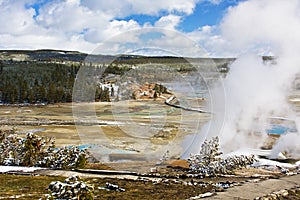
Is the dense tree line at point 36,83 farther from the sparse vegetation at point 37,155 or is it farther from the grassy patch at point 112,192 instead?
the grassy patch at point 112,192

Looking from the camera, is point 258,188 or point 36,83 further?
point 36,83

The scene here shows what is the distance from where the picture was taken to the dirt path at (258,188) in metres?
13.0

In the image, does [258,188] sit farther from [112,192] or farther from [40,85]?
[40,85]

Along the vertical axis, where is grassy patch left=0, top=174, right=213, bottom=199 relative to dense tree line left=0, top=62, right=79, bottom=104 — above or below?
below

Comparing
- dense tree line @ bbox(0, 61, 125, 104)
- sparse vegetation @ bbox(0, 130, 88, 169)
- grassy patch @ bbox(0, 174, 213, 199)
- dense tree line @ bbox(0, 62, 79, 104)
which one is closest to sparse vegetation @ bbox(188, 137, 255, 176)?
grassy patch @ bbox(0, 174, 213, 199)

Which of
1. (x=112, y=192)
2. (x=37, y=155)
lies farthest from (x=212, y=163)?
(x=37, y=155)

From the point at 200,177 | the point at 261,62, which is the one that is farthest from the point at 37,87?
the point at 200,177

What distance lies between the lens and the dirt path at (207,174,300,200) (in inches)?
513

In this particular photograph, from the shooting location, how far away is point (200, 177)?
61.7 ft

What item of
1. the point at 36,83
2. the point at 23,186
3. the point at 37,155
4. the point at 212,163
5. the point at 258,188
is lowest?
the point at 23,186

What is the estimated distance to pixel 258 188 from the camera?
47.5 ft

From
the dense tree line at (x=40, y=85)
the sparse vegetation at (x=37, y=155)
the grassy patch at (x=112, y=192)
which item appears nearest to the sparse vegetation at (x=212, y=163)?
the grassy patch at (x=112, y=192)

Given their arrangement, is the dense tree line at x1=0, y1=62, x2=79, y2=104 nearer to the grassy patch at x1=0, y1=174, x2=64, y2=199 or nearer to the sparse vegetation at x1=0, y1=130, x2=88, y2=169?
the sparse vegetation at x1=0, y1=130, x2=88, y2=169

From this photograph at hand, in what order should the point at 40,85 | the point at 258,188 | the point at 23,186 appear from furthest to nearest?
the point at 40,85 → the point at 23,186 → the point at 258,188
